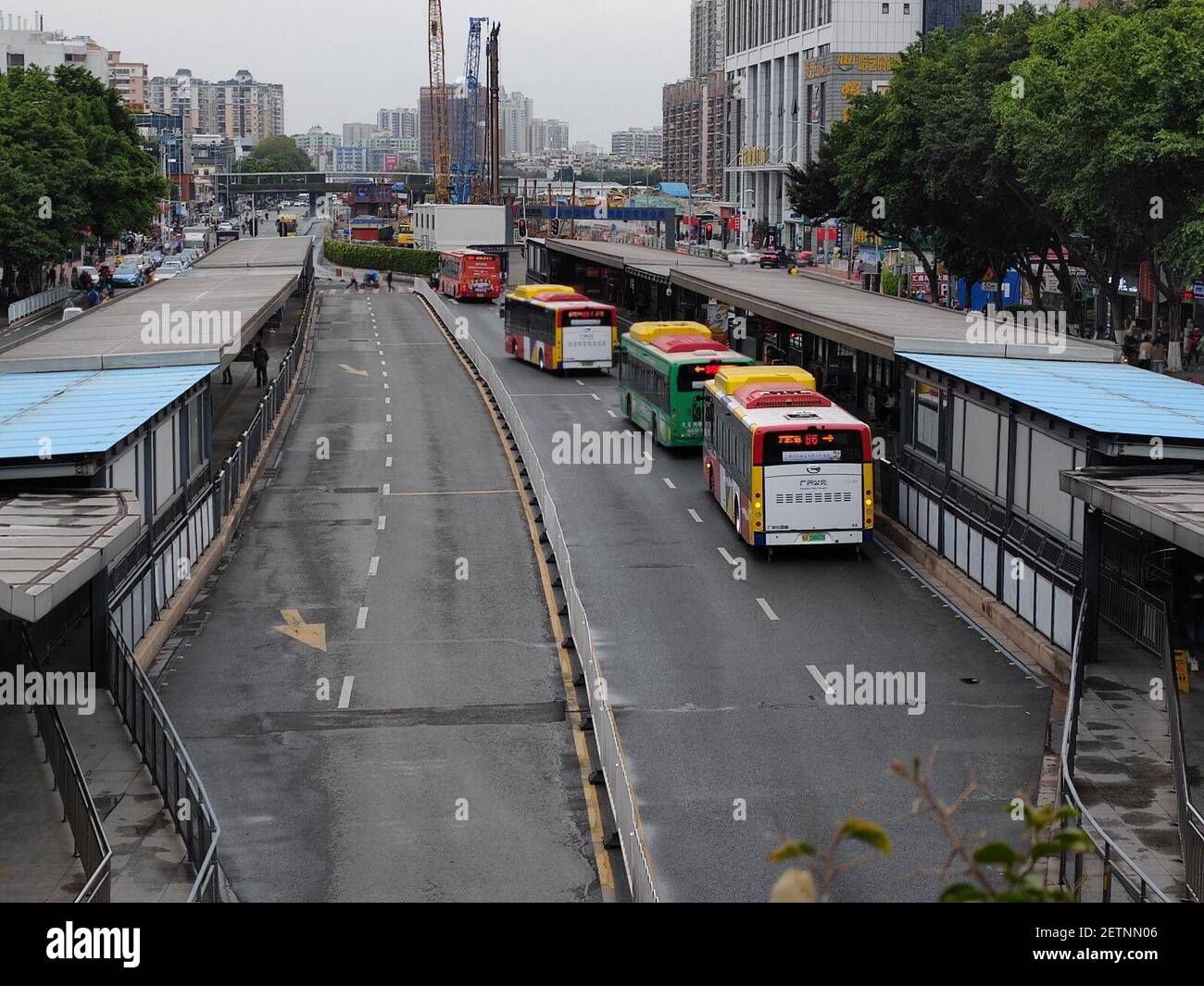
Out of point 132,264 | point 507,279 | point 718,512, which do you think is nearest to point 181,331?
point 718,512

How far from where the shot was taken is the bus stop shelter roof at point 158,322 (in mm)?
31984

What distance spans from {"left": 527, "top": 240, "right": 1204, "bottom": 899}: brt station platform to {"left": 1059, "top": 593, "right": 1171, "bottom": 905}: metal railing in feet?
1.06

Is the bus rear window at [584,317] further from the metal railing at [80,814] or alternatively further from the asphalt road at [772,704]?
the metal railing at [80,814]

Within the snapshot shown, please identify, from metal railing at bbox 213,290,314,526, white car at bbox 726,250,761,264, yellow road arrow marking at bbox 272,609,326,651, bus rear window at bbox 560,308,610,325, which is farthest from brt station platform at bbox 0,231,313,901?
white car at bbox 726,250,761,264

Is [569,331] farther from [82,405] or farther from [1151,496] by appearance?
[1151,496]

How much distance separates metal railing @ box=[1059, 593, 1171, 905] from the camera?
44.4 ft

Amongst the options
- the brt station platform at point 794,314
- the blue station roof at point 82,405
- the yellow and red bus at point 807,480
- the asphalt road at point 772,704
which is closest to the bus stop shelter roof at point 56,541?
the blue station roof at point 82,405

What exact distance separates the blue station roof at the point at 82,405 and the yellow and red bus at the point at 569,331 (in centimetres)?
2764

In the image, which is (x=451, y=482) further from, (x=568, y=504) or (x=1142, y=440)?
(x=1142, y=440)

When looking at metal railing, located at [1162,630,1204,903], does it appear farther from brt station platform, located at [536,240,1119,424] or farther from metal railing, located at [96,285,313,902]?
brt station platform, located at [536,240,1119,424]

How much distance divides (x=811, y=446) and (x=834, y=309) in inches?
567

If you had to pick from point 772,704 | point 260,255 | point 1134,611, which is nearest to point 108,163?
point 260,255
